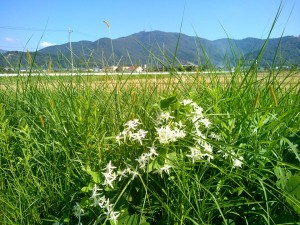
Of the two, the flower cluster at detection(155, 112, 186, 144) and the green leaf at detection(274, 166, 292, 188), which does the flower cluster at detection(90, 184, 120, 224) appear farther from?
the green leaf at detection(274, 166, 292, 188)

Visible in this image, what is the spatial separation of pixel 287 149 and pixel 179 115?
0.58 meters

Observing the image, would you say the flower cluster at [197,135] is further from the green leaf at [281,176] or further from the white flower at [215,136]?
the green leaf at [281,176]

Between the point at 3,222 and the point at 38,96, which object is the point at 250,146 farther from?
the point at 38,96

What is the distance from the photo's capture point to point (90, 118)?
165 centimetres

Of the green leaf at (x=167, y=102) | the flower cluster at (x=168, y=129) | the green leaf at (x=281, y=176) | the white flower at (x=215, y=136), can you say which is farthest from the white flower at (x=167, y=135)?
the green leaf at (x=281, y=176)

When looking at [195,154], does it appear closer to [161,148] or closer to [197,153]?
[197,153]

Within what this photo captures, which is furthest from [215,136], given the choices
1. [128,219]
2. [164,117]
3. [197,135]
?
[128,219]

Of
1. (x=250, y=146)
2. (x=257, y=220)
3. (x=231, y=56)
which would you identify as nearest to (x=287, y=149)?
(x=250, y=146)

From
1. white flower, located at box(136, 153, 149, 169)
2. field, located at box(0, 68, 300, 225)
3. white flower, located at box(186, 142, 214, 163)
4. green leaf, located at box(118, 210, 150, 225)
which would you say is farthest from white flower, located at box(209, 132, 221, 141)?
green leaf, located at box(118, 210, 150, 225)

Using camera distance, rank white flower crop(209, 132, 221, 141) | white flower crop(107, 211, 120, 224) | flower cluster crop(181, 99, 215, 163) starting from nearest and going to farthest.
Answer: white flower crop(107, 211, 120, 224), flower cluster crop(181, 99, 215, 163), white flower crop(209, 132, 221, 141)

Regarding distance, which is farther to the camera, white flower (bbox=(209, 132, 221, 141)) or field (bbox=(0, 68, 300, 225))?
white flower (bbox=(209, 132, 221, 141))

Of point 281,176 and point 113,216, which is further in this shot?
point 281,176

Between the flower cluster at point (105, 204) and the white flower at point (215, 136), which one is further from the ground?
the white flower at point (215, 136)

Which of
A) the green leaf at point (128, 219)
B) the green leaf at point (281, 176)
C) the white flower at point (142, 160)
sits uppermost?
the white flower at point (142, 160)
